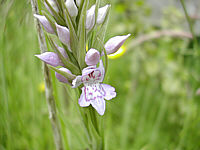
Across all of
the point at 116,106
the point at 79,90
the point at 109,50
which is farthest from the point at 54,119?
the point at 116,106

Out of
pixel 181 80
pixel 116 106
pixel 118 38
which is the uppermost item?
pixel 118 38

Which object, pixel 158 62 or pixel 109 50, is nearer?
pixel 109 50

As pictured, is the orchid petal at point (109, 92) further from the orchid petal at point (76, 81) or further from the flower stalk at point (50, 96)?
the flower stalk at point (50, 96)

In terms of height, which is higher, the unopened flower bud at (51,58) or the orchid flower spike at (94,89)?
the unopened flower bud at (51,58)

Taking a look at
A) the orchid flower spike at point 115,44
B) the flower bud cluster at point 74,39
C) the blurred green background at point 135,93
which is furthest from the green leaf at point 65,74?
the blurred green background at point 135,93

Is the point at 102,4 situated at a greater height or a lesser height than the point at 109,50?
greater

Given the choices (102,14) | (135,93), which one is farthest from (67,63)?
(135,93)

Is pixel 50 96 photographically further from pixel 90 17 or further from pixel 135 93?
pixel 135 93

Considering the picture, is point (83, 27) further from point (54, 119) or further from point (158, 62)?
point (158, 62)
